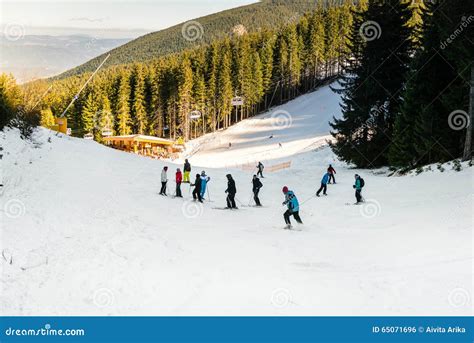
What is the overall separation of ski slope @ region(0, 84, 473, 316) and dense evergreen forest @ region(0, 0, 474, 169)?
4.59 meters

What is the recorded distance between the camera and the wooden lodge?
56.1 m

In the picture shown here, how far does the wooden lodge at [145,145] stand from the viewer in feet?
184

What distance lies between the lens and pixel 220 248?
1128 centimetres

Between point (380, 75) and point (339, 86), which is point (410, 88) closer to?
point (380, 75)

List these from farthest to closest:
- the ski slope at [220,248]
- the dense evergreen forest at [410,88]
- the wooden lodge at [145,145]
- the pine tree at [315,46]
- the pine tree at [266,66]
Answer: the pine tree at [315,46] → the pine tree at [266,66] → the wooden lodge at [145,145] → the dense evergreen forest at [410,88] → the ski slope at [220,248]

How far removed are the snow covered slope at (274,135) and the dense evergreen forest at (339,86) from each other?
4072 millimetres

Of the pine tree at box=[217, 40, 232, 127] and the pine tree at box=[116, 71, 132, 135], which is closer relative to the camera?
the pine tree at box=[116, 71, 132, 135]

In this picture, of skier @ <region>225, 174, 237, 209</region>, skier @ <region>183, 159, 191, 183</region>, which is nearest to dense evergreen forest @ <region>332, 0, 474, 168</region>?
skier @ <region>225, 174, 237, 209</region>

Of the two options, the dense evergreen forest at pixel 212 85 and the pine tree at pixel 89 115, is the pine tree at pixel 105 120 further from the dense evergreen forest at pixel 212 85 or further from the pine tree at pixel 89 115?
the pine tree at pixel 89 115

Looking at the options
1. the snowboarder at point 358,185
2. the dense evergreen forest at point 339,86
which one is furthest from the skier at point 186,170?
the dense evergreen forest at point 339,86

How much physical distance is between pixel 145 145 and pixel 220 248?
49.4 meters

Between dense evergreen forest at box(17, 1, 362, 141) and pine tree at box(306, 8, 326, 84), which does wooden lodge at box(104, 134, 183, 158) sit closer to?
dense evergreen forest at box(17, 1, 362, 141)

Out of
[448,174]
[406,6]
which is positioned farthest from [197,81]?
[448,174]

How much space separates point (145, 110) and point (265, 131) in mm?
23590
